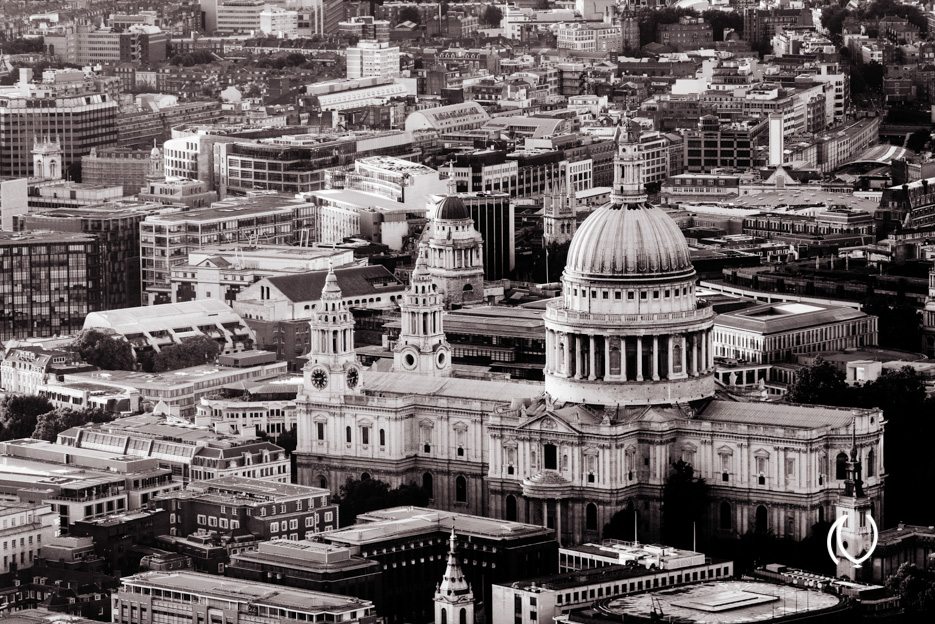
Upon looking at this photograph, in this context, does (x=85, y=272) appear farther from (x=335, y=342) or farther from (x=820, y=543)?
(x=820, y=543)

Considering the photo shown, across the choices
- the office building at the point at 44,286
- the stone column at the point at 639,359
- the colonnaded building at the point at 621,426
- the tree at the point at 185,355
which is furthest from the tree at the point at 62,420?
the office building at the point at 44,286

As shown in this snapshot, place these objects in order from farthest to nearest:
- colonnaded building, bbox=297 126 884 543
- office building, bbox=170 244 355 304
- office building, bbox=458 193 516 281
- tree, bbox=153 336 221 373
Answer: office building, bbox=458 193 516 281 < office building, bbox=170 244 355 304 < tree, bbox=153 336 221 373 < colonnaded building, bbox=297 126 884 543

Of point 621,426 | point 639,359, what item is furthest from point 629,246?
point 621,426

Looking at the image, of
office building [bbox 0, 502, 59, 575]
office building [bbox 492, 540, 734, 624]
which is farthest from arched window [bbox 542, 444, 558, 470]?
office building [bbox 0, 502, 59, 575]

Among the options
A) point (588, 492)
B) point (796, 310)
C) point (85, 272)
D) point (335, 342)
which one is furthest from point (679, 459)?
point (85, 272)

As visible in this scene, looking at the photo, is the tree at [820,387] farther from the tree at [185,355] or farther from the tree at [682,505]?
the tree at [185,355]

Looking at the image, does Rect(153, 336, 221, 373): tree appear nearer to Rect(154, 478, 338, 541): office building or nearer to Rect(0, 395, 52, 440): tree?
Rect(0, 395, 52, 440): tree
